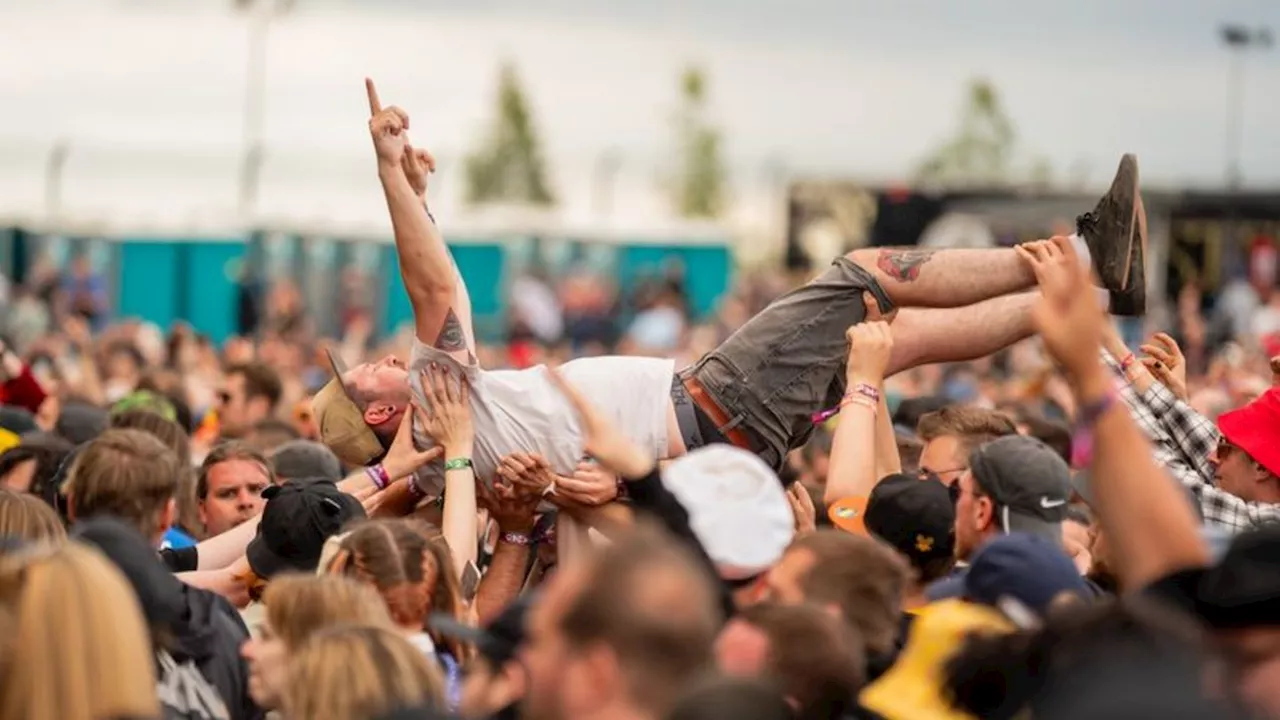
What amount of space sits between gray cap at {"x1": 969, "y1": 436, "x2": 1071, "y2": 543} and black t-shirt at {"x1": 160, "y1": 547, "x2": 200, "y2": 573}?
8.15 ft

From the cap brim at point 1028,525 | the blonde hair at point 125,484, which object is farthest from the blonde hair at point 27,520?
the cap brim at point 1028,525

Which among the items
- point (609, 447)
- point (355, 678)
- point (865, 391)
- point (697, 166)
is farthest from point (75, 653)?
point (697, 166)

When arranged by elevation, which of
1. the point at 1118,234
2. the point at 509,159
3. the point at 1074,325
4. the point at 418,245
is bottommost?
the point at 509,159

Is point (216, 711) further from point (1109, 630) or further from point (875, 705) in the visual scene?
point (1109, 630)

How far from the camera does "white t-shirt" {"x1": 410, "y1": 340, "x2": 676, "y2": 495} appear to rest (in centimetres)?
736

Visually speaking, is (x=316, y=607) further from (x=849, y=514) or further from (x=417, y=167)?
(x=417, y=167)

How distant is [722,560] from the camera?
5180mm

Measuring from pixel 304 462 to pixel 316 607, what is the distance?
11.7 feet

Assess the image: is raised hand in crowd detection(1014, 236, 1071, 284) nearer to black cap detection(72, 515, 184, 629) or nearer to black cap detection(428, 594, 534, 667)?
black cap detection(428, 594, 534, 667)

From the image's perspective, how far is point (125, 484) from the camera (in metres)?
6.18

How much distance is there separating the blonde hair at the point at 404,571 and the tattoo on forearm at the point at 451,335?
1.54 meters

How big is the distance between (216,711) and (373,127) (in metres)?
2.29

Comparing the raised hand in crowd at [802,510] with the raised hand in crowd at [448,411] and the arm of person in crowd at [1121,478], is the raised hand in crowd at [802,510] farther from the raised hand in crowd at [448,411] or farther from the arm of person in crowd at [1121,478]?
the arm of person in crowd at [1121,478]

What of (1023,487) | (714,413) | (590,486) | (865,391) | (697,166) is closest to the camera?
(1023,487)
